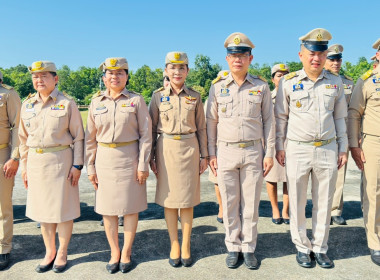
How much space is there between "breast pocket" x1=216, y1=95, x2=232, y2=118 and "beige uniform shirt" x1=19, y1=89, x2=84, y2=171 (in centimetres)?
156

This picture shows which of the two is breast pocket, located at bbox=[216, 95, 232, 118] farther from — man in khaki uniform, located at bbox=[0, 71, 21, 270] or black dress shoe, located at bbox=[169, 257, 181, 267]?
man in khaki uniform, located at bbox=[0, 71, 21, 270]

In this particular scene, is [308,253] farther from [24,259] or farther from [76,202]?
[24,259]

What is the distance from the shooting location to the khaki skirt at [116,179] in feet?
10.7

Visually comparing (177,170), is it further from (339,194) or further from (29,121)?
(339,194)

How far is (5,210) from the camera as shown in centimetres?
353

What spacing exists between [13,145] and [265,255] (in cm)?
322

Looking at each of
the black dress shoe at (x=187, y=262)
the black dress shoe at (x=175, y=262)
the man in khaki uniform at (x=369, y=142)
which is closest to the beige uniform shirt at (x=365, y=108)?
the man in khaki uniform at (x=369, y=142)

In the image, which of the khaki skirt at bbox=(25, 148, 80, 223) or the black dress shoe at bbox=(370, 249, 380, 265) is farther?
the black dress shoe at bbox=(370, 249, 380, 265)

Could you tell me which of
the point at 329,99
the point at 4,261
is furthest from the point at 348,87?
the point at 4,261

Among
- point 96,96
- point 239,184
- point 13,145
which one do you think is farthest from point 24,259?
point 239,184

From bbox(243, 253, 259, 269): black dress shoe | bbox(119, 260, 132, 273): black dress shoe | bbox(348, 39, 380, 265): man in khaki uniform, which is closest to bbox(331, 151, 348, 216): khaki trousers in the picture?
bbox(348, 39, 380, 265): man in khaki uniform

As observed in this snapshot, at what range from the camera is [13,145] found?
139 inches

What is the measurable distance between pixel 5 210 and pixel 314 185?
3552 millimetres

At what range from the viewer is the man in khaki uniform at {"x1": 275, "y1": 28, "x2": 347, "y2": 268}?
323 cm
